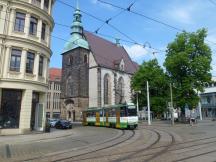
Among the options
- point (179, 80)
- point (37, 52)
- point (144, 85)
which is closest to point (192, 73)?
point (179, 80)

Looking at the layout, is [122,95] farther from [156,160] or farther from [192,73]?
[156,160]

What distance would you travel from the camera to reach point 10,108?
2144cm

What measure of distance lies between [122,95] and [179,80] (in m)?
27.7

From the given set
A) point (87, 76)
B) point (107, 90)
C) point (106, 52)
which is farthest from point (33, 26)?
point (106, 52)

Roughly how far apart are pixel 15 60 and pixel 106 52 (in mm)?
48736

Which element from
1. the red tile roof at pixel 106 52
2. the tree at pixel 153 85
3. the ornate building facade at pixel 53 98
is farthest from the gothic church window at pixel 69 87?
the ornate building facade at pixel 53 98

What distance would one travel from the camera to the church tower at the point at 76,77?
6022cm

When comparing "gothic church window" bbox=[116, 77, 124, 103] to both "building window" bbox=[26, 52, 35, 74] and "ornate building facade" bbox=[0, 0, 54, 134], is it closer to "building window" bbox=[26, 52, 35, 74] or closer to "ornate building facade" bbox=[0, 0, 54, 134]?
"ornate building facade" bbox=[0, 0, 54, 134]

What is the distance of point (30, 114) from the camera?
73.7ft

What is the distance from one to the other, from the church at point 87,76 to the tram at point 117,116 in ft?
74.0

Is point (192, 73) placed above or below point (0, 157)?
above

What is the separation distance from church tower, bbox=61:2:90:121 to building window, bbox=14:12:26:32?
36345mm

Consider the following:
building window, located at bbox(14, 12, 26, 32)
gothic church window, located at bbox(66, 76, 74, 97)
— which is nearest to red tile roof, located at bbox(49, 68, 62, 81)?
gothic church window, located at bbox(66, 76, 74, 97)

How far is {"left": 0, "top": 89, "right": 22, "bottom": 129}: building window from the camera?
21.0 metres
